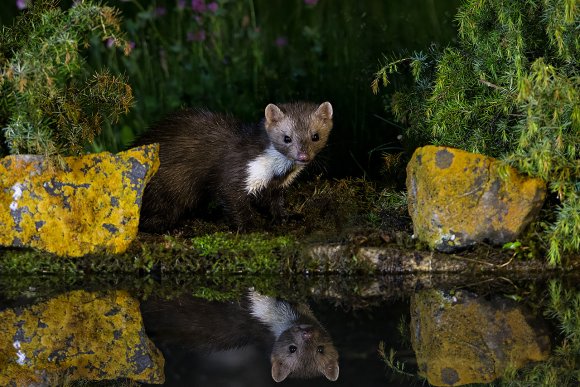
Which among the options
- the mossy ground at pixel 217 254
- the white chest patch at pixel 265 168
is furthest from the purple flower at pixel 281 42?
the mossy ground at pixel 217 254

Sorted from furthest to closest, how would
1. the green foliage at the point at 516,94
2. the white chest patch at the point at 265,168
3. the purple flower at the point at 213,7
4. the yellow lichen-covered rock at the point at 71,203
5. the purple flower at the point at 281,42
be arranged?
the purple flower at the point at 281,42
the purple flower at the point at 213,7
the white chest patch at the point at 265,168
the yellow lichen-covered rock at the point at 71,203
the green foliage at the point at 516,94

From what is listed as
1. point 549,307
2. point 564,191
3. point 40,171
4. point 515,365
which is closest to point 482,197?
point 564,191

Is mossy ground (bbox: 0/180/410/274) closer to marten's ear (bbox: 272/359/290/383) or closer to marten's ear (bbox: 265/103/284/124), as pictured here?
marten's ear (bbox: 265/103/284/124)

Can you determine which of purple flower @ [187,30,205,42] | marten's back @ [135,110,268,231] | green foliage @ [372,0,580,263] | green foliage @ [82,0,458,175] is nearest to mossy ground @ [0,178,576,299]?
green foliage @ [372,0,580,263]

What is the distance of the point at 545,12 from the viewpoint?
684 cm

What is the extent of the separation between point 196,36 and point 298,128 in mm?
3303

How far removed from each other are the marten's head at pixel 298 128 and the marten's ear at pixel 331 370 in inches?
114

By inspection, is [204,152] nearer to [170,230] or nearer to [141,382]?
[170,230]

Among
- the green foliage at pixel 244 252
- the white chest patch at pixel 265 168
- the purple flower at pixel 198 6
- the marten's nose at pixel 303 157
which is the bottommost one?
the green foliage at pixel 244 252

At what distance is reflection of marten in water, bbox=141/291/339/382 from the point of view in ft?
17.2

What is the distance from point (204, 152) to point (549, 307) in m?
3.28

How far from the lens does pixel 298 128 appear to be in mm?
7984

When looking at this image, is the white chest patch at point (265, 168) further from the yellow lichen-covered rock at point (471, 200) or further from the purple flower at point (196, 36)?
the purple flower at point (196, 36)

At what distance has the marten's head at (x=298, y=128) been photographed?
795 centimetres
